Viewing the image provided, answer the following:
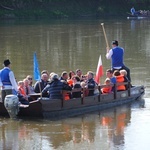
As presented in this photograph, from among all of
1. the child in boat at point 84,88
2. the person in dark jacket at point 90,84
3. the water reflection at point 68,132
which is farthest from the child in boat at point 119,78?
the child in boat at point 84,88

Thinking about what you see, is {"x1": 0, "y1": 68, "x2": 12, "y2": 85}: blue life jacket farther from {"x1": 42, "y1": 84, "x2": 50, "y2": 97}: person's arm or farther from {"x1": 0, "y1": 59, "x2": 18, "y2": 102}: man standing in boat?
{"x1": 42, "y1": 84, "x2": 50, "y2": 97}: person's arm

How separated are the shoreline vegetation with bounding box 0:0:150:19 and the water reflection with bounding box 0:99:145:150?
53.5 meters

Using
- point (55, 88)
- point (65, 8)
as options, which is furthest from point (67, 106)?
point (65, 8)

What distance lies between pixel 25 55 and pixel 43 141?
60.3ft

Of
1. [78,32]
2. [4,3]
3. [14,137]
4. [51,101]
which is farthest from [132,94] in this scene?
[4,3]

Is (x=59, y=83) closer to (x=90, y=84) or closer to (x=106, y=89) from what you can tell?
(x=90, y=84)

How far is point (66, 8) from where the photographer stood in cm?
7806

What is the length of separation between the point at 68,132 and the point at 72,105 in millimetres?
1962

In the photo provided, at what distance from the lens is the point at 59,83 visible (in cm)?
1744

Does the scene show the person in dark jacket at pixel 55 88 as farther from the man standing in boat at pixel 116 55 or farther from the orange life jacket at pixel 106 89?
the man standing in boat at pixel 116 55

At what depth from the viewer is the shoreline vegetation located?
2844 inches

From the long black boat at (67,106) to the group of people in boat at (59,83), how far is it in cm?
19

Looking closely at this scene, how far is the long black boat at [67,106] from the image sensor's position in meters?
17.1

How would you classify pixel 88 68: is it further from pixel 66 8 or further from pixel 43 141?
pixel 66 8
